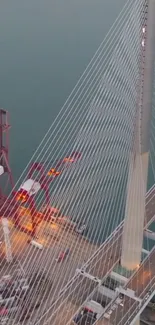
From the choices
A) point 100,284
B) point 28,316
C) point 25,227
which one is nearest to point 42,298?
point 28,316

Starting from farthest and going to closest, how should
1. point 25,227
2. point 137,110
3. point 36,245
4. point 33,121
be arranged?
1. point 33,121
2. point 25,227
3. point 36,245
4. point 137,110

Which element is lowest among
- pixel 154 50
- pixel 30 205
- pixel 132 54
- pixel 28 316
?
pixel 28 316

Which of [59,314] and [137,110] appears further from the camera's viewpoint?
[59,314]

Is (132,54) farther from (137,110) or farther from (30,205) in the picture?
(30,205)

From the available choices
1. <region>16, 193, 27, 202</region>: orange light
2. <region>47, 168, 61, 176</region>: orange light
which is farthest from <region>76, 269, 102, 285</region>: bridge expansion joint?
<region>47, 168, 61, 176</region>: orange light

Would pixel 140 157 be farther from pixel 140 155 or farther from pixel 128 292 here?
pixel 128 292

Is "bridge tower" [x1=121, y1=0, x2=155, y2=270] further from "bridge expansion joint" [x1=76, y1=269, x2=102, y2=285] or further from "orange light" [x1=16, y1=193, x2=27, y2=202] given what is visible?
"orange light" [x1=16, y1=193, x2=27, y2=202]

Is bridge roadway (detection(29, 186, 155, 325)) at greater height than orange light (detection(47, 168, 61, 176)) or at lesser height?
lesser
